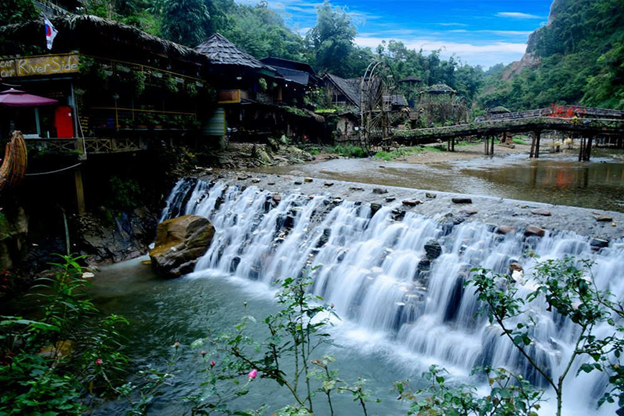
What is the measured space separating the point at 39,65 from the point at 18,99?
158cm

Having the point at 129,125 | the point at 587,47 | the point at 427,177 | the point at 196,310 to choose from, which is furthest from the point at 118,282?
the point at 587,47

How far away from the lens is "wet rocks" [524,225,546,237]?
8.44m

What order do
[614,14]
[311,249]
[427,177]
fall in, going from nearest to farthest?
[311,249]
[427,177]
[614,14]

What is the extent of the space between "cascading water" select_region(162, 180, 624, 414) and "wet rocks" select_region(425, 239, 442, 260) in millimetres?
23

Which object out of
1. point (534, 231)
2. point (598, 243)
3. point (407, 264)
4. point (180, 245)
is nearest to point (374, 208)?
point (407, 264)

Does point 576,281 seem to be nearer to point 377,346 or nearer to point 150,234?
point 377,346

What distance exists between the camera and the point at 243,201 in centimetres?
1452

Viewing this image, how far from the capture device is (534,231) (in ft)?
27.8

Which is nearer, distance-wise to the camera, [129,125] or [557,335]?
[557,335]

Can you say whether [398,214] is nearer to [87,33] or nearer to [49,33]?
[49,33]

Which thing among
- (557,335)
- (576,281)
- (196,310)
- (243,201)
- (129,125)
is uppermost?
(129,125)

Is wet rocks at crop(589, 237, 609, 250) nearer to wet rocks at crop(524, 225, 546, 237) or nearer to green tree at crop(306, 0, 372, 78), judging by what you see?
wet rocks at crop(524, 225, 546, 237)

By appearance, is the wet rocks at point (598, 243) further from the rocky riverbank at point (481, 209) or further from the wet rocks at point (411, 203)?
the wet rocks at point (411, 203)

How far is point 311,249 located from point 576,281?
8407 mm
